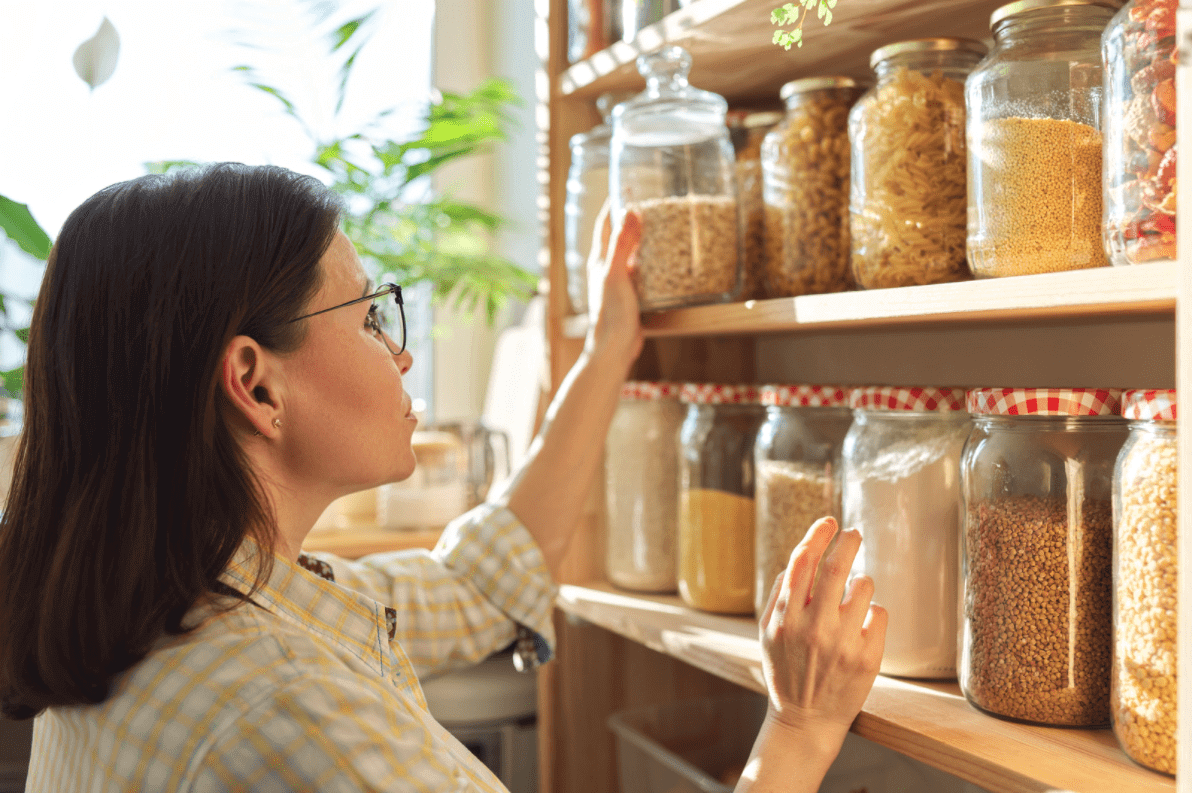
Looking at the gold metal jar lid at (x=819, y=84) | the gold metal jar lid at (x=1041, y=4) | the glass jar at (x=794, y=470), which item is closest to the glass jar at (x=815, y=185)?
the gold metal jar lid at (x=819, y=84)

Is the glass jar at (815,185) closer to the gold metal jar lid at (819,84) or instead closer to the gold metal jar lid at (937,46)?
the gold metal jar lid at (819,84)

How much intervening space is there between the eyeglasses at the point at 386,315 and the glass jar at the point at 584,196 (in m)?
0.26

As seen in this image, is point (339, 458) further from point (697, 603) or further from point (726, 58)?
point (726, 58)

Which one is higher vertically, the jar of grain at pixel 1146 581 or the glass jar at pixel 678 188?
the glass jar at pixel 678 188

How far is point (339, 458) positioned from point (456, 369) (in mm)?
1352

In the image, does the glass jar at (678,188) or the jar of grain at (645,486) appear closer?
the glass jar at (678,188)

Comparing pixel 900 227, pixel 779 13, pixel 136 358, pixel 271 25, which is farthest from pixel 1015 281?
pixel 271 25

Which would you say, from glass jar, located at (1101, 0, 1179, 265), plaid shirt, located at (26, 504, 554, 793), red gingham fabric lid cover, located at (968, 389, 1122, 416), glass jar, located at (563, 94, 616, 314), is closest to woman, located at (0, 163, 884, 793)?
plaid shirt, located at (26, 504, 554, 793)

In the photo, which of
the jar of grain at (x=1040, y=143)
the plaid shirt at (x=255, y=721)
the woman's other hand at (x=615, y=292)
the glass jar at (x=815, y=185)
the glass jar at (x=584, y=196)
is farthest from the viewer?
the glass jar at (x=584, y=196)

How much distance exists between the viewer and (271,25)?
195 centimetres

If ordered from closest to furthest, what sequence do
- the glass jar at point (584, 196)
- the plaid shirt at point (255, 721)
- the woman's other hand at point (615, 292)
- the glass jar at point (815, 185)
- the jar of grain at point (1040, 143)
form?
the plaid shirt at point (255, 721)
the jar of grain at point (1040, 143)
the glass jar at point (815, 185)
the woman's other hand at point (615, 292)
the glass jar at point (584, 196)

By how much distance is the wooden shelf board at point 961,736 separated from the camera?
64 centimetres

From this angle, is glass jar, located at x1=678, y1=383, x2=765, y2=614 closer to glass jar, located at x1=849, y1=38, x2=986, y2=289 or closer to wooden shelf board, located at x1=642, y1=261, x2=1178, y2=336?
wooden shelf board, located at x1=642, y1=261, x2=1178, y2=336

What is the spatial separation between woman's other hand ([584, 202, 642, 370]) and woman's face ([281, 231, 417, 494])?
0.31 metres
